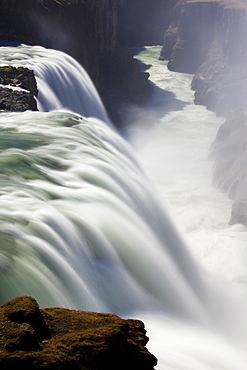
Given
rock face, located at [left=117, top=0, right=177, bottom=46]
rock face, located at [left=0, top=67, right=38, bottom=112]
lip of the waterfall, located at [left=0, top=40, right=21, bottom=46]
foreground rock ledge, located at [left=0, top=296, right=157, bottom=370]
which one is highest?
foreground rock ledge, located at [left=0, top=296, right=157, bottom=370]

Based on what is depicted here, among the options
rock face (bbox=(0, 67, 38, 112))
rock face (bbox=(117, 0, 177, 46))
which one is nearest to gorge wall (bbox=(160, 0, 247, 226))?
rock face (bbox=(0, 67, 38, 112))

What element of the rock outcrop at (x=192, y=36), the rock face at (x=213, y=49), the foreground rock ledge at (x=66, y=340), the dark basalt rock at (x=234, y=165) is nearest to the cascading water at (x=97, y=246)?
the foreground rock ledge at (x=66, y=340)

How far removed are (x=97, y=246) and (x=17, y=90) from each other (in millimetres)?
7029

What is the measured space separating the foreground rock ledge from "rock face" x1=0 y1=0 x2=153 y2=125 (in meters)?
17.5

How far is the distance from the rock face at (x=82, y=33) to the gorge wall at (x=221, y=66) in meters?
4.33

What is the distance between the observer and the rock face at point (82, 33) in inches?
766

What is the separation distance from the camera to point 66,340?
260 cm

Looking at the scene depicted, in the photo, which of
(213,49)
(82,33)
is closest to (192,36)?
(213,49)

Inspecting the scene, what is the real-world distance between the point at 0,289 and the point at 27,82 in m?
9.01

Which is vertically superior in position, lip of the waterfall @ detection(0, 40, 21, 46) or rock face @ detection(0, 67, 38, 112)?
rock face @ detection(0, 67, 38, 112)

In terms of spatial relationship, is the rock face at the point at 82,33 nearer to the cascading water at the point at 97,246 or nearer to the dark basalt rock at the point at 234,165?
the dark basalt rock at the point at 234,165

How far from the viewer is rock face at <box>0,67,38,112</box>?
1056cm

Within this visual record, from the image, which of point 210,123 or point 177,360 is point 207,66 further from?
point 177,360

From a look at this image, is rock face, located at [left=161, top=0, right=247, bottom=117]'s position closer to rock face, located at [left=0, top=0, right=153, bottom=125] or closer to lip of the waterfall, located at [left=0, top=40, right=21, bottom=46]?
rock face, located at [left=0, top=0, right=153, bottom=125]
